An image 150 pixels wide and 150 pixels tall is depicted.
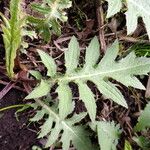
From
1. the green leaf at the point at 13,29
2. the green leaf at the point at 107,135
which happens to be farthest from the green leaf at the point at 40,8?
the green leaf at the point at 107,135

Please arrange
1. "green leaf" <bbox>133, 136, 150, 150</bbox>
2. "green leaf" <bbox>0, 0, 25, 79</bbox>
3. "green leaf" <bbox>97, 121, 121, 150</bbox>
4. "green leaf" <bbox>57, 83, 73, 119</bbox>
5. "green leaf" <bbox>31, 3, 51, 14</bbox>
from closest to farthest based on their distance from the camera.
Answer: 1. "green leaf" <bbox>0, 0, 25, 79</bbox>
2. "green leaf" <bbox>57, 83, 73, 119</bbox>
3. "green leaf" <bbox>31, 3, 51, 14</bbox>
4. "green leaf" <bbox>97, 121, 121, 150</bbox>
5. "green leaf" <bbox>133, 136, 150, 150</bbox>

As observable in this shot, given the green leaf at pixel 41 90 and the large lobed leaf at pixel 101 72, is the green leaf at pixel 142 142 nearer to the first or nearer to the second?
the large lobed leaf at pixel 101 72

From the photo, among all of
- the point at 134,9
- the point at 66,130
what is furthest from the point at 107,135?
the point at 134,9

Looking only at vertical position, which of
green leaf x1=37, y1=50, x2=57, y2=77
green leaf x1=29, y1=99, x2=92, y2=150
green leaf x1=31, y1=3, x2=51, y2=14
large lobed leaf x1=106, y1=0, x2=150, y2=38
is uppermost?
green leaf x1=31, y1=3, x2=51, y2=14

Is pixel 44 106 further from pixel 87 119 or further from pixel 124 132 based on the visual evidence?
pixel 124 132

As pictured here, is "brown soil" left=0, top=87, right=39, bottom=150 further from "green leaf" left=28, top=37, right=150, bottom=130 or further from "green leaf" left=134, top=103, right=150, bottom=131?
"green leaf" left=134, top=103, right=150, bottom=131

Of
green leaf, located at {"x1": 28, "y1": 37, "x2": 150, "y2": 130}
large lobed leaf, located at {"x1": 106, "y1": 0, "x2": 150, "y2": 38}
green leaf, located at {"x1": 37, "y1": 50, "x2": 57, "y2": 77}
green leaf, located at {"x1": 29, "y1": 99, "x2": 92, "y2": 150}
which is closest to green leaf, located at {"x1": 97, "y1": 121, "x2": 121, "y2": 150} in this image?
green leaf, located at {"x1": 29, "y1": 99, "x2": 92, "y2": 150}

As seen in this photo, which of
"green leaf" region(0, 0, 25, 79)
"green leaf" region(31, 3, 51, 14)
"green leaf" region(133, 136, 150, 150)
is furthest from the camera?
"green leaf" region(133, 136, 150, 150)
